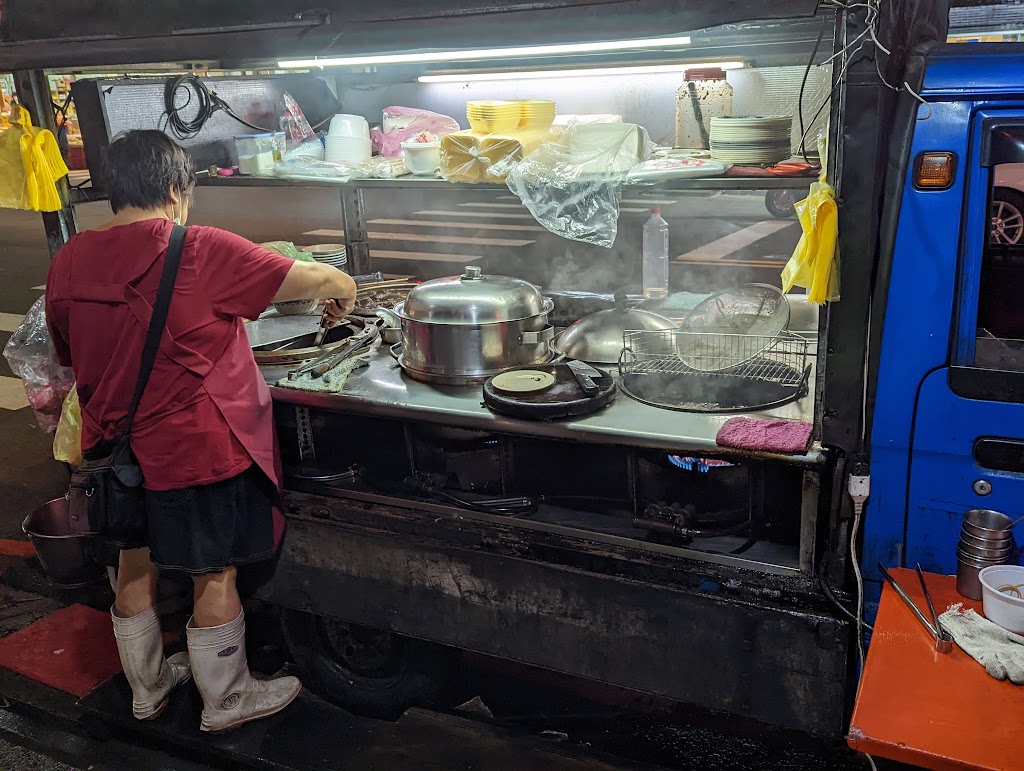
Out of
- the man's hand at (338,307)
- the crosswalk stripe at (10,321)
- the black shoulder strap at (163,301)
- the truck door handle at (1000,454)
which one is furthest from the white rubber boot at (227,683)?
the crosswalk stripe at (10,321)

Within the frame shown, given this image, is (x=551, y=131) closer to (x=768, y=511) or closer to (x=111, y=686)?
(x=768, y=511)

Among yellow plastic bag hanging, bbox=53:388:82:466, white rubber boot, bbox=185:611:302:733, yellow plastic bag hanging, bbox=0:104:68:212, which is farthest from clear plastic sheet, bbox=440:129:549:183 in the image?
white rubber boot, bbox=185:611:302:733

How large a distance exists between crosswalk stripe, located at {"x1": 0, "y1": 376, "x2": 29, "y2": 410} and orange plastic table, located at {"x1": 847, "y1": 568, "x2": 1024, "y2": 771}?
7334 mm

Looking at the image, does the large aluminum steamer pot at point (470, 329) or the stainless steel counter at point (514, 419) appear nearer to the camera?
the stainless steel counter at point (514, 419)

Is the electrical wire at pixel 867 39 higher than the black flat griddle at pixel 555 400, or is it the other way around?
the electrical wire at pixel 867 39

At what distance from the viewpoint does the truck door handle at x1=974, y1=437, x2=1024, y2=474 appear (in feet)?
8.41

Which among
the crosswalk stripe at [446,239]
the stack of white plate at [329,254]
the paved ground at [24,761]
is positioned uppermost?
the stack of white plate at [329,254]

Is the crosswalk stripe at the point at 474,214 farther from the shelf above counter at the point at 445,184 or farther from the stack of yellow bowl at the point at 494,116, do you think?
the stack of yellow bowl at the point at 494,116

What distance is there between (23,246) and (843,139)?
15912 mm

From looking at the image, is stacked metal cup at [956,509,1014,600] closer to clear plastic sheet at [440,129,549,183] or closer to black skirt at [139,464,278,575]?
clear plastic sheet at [440,129,549,183]

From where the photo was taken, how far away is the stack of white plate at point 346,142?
15.3 feet

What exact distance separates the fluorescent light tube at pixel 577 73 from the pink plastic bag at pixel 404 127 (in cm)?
22

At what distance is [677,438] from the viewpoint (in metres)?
2.89

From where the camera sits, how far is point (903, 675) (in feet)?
7.38
